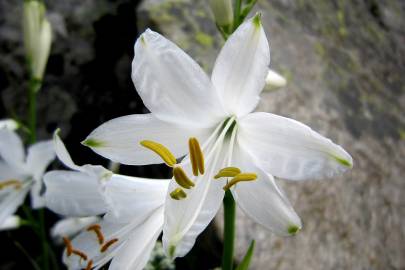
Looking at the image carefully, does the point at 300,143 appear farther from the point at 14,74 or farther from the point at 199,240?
the point at 14,74

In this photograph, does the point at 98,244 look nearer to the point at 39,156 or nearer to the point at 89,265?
the point at 89,265

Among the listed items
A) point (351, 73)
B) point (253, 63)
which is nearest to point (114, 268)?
point (253, 63)

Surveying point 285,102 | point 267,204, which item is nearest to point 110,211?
point 267,204

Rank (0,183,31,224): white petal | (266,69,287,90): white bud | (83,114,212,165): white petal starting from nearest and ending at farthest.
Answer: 1. (83,114,212,165): white petal
2. (266,69,287,90): white bud
3. (0,183,31,224): white petal

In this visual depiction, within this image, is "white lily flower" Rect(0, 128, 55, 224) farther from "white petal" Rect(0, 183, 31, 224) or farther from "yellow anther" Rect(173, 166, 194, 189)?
"yellow anther" Rect(173, 166, 194, 189)

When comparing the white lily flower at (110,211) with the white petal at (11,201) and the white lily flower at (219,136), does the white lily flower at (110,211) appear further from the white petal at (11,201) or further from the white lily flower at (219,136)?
the white petal at (11,201)

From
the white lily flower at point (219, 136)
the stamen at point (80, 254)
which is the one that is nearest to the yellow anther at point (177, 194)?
the white lily flower at point (219, 136)

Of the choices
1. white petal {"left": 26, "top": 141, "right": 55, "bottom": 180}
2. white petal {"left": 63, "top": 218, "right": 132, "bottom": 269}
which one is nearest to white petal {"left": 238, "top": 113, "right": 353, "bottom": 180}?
white petal {"left": 63, "top": 218, "right": 132, "bottom": 269}
